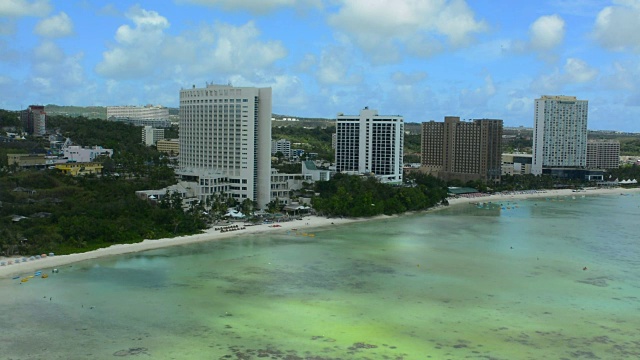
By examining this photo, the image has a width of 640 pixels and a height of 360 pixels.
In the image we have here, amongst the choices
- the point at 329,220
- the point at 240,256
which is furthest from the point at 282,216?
the point at 240,256

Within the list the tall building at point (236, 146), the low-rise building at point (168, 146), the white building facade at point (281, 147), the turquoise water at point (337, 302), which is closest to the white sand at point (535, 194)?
the tall building at point (236, 146)

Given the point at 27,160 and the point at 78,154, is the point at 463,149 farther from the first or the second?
the point at 27,160

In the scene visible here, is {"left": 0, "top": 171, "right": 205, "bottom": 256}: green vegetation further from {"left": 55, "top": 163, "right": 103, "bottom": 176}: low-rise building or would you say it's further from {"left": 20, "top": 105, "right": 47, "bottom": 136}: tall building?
{"left": 20, "top": 105, "right": 47, "bottom": 136}: tall building

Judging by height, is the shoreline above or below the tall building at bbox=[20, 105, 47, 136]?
below

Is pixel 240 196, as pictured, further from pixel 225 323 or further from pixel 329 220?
pixel 225 323

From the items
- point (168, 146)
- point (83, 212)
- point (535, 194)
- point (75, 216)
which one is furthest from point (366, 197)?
point (168, 146)

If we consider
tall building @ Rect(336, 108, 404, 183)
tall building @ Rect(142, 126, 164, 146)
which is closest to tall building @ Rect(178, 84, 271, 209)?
tall building @ Rect(336, 108, 404, 183)

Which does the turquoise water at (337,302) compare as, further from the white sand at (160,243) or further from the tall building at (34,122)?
the tall building at (34,122)
